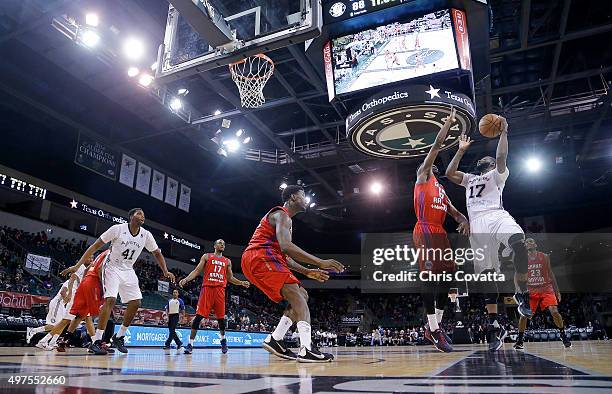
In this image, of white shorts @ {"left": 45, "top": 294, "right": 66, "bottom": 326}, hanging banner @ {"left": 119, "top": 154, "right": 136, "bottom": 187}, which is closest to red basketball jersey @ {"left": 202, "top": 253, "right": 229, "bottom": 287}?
white shorts @ {"left": 45, "top": 294, "right": 66, "bottom": 326}

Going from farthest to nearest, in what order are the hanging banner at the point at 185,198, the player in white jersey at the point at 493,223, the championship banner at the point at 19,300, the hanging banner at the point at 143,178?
the hanging banner at the point at 185,198 < the hanging banner at the point at 143,178 < the championship banner at the point at 19,300 < the player in white jersey at the point at 493,223

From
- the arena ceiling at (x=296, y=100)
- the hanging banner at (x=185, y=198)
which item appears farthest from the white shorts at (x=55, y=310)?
the hanging banner at (x=185, y=198)

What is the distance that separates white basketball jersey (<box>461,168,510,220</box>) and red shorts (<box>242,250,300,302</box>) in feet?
6.74

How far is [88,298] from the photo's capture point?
5324 mm

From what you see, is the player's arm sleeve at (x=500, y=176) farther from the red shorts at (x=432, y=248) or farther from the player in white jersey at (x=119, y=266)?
the player in white jersey at (x=119, y=266)

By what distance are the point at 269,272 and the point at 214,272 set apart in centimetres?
348

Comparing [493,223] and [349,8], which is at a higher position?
[349,8]

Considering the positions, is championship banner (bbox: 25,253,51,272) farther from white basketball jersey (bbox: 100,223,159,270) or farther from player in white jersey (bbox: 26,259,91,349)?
white basketball jersey (bbox: 100,223,159,270)

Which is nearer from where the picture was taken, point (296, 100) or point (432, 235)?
point (432, 235)

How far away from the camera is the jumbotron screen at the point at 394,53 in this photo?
720 centimetres

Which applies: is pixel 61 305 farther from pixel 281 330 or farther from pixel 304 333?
pixel 304 333

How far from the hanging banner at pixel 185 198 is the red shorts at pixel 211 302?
13380 mm

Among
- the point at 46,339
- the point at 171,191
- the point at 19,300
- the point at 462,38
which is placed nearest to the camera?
the point at 46,339

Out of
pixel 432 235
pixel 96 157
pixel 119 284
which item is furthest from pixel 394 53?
pixel 96 157
